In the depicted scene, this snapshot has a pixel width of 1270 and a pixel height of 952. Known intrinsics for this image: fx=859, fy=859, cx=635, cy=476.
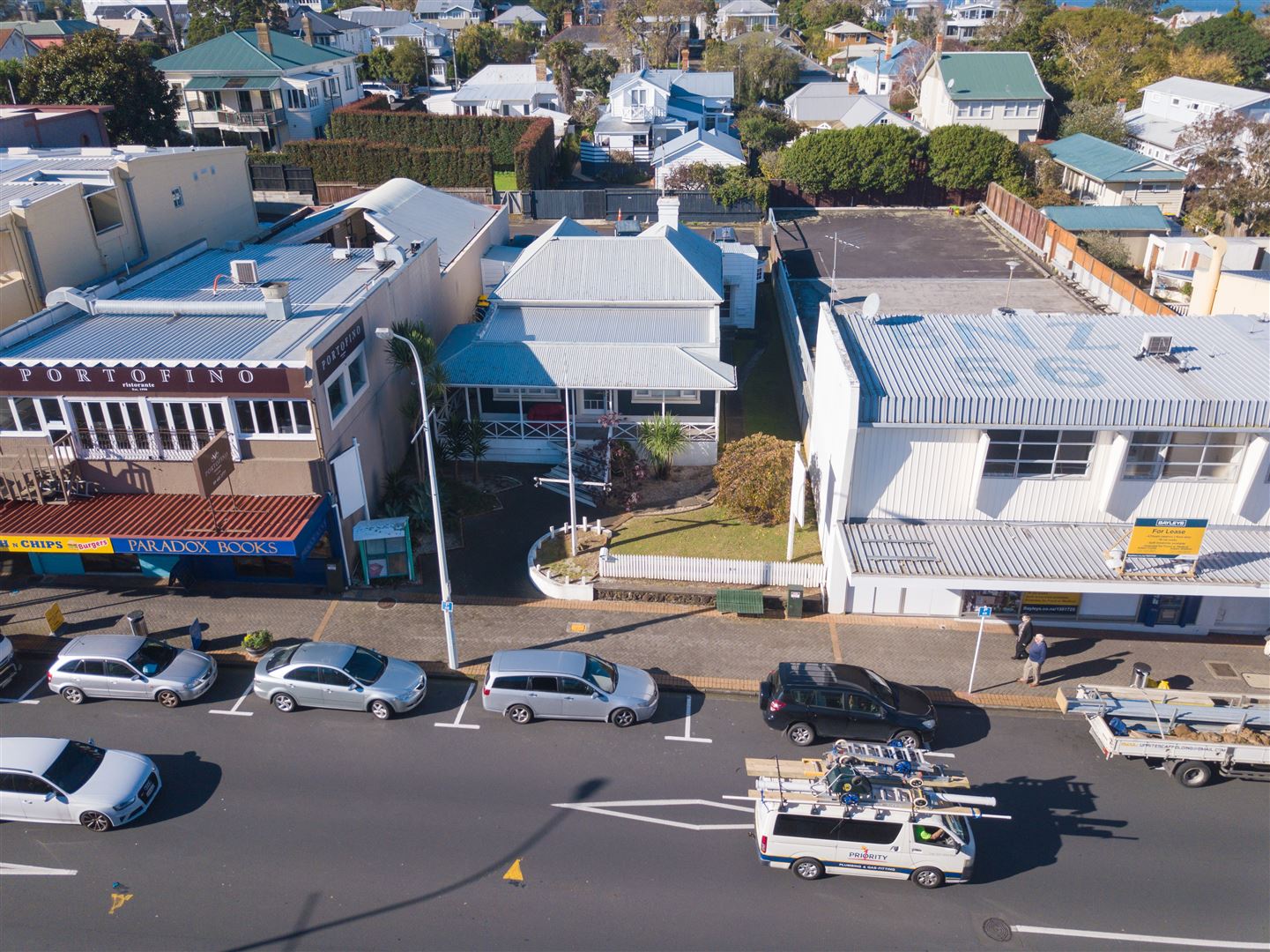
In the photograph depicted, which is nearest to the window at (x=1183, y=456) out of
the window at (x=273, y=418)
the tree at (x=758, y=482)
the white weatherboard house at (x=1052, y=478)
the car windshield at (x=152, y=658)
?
the white weatherboard house at (x=1052, y=478)

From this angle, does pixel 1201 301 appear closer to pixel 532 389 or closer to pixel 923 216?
pixel 532 389

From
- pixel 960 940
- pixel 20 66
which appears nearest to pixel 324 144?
pixel 20 66

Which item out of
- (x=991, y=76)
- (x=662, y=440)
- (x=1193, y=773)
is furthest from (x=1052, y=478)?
(x=991, y=76)

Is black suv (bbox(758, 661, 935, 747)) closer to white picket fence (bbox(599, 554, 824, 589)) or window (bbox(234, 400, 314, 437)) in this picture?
white picket fence (bbox(599, 554, 824, 589))

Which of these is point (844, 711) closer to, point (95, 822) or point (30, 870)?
point (95, 822)

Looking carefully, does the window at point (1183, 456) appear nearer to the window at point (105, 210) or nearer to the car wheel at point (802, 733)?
the car wheel at point (802, 733)
